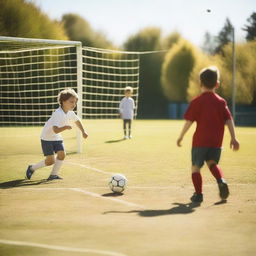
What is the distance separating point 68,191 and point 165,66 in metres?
41.7

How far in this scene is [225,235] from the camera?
15.6 ft

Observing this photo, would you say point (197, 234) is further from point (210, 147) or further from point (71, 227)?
point (210, 147)

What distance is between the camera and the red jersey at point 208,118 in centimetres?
647

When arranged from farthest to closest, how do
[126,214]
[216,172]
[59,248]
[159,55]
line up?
[159,55] < [216,172] < [126,214] < [59,248]


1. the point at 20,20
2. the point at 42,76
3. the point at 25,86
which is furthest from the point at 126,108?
the point at 20,20

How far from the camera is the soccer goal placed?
13.3 metres

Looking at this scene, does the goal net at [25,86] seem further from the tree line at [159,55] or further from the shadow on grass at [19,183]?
the shadow on grass at [19,183]

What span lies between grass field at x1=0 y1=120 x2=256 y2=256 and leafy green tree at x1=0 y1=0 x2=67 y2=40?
2807 cm

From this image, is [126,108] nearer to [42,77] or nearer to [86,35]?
[42,77]

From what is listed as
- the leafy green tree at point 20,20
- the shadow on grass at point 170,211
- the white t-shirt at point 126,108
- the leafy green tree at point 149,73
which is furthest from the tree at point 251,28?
the shadow on grass at point 170,211

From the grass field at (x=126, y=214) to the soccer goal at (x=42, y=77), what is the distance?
410 cm

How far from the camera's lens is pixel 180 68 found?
155 ft

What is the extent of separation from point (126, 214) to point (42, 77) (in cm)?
2543

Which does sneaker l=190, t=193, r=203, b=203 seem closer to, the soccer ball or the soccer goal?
the soccer ball
